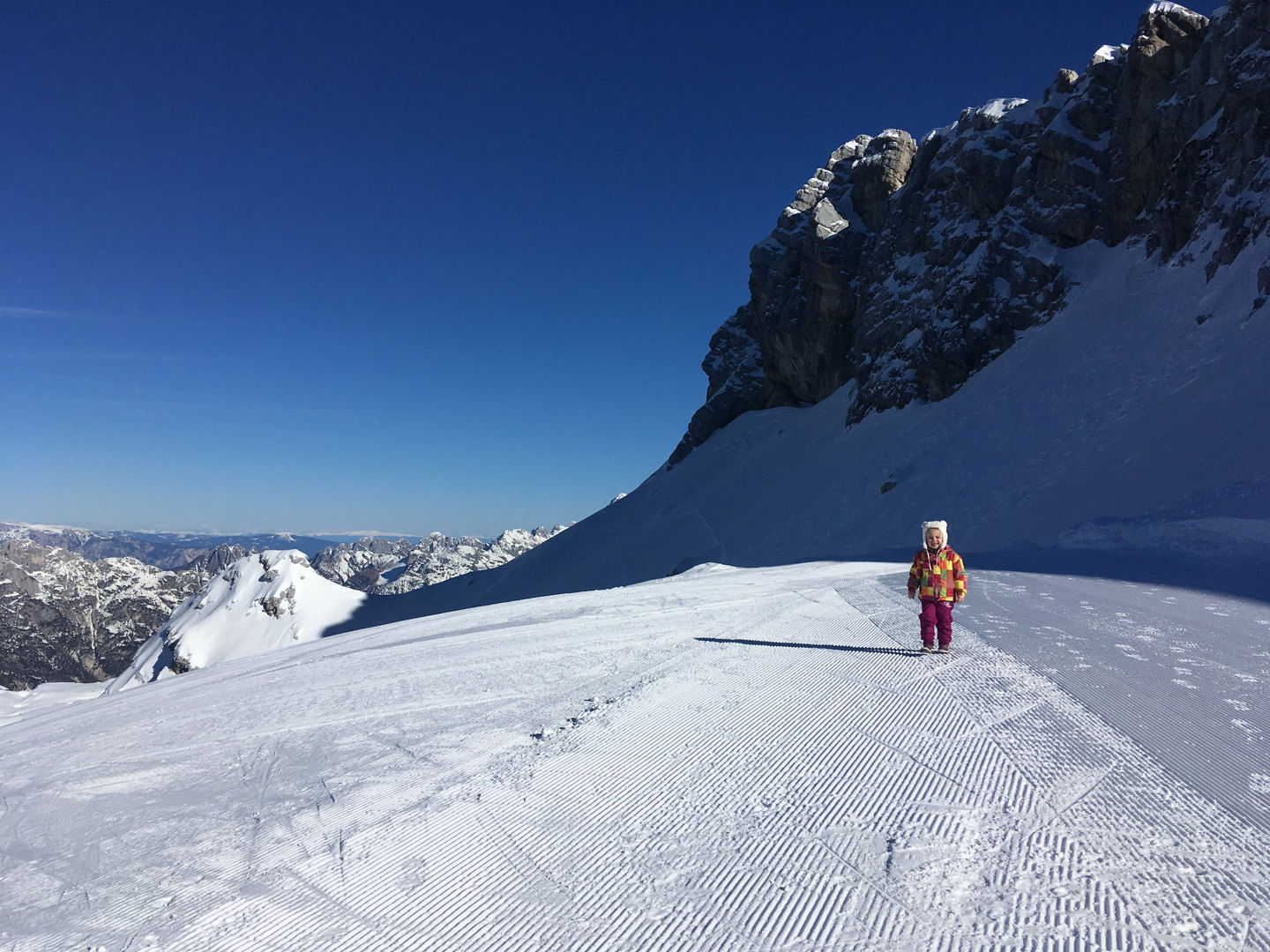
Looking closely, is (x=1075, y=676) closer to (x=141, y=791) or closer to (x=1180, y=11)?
(x=141, y=791)

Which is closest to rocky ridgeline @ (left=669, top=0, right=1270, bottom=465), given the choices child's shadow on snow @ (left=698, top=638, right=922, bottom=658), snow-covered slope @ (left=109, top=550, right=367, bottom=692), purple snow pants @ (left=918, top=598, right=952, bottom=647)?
purple snow pants @ (left=918, top=598, right=952, bottom=647)

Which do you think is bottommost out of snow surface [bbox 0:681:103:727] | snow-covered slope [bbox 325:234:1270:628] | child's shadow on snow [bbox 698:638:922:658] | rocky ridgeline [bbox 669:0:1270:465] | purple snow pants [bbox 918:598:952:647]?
snow surface [bbox 0:681:103:727]

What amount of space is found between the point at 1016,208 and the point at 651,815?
47.7 metres

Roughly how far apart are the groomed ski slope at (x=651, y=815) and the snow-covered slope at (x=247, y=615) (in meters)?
52.1

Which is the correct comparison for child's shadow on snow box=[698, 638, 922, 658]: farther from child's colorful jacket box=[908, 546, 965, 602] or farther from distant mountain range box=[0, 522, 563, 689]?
distant mountain range box=[0, 522, 563, 689]

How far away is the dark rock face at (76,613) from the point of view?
386ft

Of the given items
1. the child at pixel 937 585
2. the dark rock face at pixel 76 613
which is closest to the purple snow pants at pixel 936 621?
the child at pixel 937 585

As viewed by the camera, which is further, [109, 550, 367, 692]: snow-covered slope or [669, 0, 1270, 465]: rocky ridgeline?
[109, 550, 367, 692]: snow-covered slope

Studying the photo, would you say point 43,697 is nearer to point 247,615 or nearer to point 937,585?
point 247,615

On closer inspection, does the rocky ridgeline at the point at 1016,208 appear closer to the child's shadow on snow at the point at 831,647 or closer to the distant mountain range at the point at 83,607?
the child's shadow on snow at the point at 831,647

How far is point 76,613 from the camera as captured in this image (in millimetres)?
143375

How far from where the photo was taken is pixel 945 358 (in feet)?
124

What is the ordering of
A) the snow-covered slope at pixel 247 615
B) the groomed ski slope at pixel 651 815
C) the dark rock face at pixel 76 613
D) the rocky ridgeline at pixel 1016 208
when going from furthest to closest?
the dark rock face at pixel 76 613, the snow-covered slope at pixel 247 615, the rocky ridgeline at pixel 1016 208, the groomed ski slope at pixel 651 815

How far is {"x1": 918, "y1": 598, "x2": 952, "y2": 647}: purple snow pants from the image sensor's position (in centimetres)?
596
